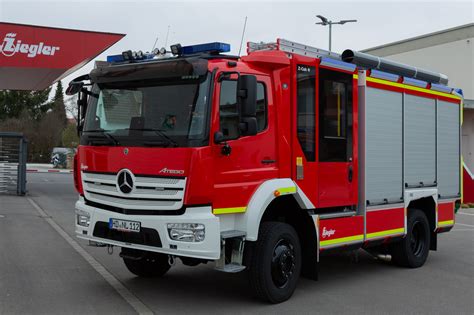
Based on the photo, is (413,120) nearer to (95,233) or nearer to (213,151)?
(213,151)

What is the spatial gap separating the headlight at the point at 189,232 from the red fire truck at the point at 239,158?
0.01m

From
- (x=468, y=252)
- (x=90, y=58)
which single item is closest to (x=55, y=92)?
(x=90, y=58)

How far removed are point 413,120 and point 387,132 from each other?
0.84m

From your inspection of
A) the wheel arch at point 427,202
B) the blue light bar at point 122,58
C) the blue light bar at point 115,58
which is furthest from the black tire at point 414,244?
the blue light bar at point 115,58

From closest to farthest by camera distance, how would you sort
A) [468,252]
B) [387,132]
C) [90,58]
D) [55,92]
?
[387,132] < [468,252] < [90,58] < [55,92]

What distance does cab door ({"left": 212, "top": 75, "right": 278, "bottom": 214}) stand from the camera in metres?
5.83

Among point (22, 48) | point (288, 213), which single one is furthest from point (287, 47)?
point (22, 48)

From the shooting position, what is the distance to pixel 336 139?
721 cm

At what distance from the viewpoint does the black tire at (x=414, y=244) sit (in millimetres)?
8680

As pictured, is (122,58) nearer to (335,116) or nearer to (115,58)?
(115,58)

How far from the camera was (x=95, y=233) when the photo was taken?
6.36m

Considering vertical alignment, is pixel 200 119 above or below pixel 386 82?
below

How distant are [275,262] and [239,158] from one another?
1297 mm

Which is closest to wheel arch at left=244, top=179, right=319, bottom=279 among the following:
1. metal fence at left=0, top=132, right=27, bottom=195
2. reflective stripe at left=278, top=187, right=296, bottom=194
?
reflective stripe at left=278, top=187, right=296, bottom=194
